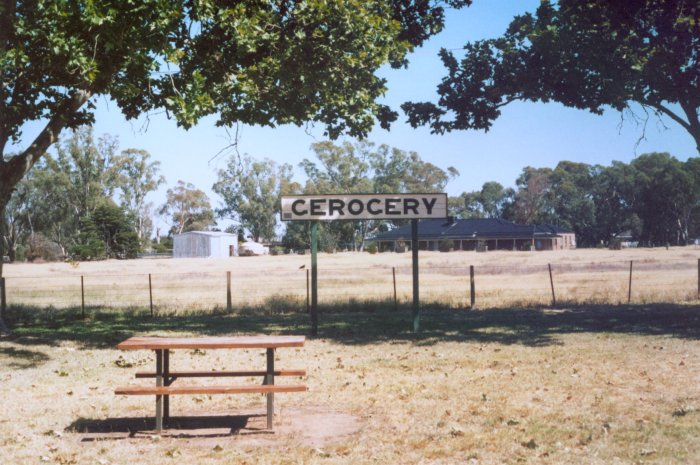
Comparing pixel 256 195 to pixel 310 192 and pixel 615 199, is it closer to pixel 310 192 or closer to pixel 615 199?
pixel 310 192

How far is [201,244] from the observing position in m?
80.5

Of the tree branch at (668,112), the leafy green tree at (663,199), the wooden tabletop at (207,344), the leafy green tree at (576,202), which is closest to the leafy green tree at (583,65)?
→ the tree branch at (668,112)

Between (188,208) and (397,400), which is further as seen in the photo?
(188,208)

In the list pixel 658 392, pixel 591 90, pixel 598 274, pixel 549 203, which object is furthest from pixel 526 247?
pixel 658 392

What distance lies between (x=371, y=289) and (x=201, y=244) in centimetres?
5168

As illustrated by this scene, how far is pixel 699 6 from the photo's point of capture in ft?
54.4

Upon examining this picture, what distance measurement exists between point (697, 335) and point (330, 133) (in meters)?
10.6

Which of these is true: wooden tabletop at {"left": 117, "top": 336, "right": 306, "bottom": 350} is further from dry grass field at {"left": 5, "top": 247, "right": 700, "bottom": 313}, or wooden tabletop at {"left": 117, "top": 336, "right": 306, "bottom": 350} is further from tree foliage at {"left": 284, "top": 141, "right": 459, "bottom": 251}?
tree foliage at {"left": 284, "top": 141, "right": 459, "bottom": 251}

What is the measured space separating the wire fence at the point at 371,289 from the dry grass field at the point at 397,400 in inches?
207

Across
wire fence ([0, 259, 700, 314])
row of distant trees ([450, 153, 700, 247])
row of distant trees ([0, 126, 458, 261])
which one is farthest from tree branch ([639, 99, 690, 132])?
row of distant trees ([450, 153, 700, 247])

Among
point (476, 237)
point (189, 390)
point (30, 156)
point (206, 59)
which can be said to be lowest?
point (189, 390)

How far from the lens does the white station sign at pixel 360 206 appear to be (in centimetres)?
1462

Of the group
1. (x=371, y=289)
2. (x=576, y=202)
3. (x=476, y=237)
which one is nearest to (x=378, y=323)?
(x=371, y=289)

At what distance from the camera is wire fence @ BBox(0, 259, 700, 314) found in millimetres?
21606
